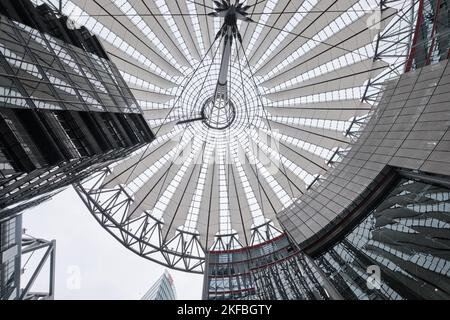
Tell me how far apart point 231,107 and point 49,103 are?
2367cm

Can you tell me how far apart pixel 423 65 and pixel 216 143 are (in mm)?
20684

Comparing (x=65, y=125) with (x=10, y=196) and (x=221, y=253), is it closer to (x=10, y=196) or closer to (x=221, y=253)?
(x=10, y=196)

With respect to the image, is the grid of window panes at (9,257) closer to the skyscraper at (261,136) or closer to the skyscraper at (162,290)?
the skyscraper at (261,136)

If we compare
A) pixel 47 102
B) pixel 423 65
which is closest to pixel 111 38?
pixel 47 102

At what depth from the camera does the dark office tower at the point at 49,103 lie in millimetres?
11344

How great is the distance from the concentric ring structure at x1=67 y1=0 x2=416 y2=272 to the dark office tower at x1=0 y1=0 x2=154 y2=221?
5876 millimetres

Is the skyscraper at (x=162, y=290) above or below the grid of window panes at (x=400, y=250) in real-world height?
above

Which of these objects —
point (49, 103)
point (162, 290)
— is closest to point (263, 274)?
point (49, 103)

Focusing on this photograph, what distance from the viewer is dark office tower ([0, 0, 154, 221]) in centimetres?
1134

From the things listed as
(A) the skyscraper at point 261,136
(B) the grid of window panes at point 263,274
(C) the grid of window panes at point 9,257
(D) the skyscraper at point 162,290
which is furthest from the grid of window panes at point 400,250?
(D) the skyscraper at point 162,290

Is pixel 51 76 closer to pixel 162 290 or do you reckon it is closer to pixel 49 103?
pixel 49 103

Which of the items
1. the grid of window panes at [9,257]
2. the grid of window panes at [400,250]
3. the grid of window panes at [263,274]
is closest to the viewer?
the grid of window panes at [400,250]

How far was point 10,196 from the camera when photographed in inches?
508

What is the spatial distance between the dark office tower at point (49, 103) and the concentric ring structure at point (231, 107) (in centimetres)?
588
